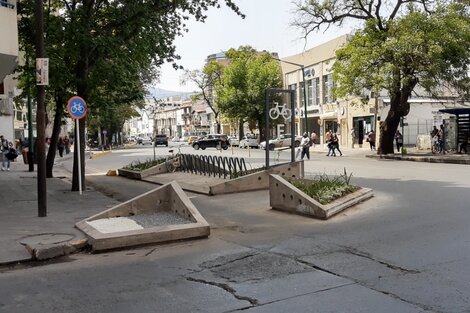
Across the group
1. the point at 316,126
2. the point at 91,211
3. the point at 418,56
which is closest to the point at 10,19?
the point at 91,211

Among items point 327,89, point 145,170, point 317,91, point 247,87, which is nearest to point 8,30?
point 145,170

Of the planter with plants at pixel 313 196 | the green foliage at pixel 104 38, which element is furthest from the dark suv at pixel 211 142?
the planter with plants at pixel 313 196

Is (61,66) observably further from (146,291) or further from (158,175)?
(146,291)

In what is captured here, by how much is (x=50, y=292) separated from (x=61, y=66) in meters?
10.9

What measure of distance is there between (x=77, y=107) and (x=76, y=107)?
0.12ft

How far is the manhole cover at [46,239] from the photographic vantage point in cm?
826

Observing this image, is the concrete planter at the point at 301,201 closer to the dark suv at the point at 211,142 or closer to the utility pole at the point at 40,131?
the utility pole at the point at 40,131

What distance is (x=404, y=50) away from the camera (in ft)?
88.5

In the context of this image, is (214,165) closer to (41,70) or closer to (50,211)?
(50,211)

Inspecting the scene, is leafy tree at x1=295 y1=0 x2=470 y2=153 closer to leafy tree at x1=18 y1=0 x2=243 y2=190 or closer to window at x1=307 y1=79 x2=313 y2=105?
leafy tree at x1=18 y1=0 x2=243 y2=190

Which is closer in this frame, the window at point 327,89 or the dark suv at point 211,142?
the window at point 327,89

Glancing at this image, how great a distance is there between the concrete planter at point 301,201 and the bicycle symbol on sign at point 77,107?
236 inches

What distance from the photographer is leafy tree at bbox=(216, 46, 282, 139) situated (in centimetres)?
5681

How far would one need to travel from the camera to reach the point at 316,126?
186ft
